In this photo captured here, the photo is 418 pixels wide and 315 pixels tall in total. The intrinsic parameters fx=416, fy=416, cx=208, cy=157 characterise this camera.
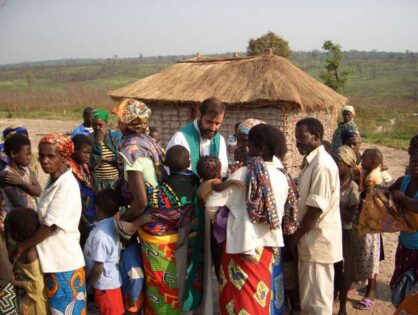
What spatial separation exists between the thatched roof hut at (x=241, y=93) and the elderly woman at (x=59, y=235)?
251 inches

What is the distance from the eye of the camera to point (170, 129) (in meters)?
10.3

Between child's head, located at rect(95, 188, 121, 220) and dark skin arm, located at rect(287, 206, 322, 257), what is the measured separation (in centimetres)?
126

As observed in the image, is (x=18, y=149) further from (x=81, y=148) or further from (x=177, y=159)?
(x=177, y=159)

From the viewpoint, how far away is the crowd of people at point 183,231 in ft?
8.55

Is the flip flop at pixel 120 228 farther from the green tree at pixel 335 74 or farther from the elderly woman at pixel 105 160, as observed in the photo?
the green tree at pixel 335 74

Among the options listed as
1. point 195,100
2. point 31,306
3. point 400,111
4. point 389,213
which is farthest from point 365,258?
point 400,111

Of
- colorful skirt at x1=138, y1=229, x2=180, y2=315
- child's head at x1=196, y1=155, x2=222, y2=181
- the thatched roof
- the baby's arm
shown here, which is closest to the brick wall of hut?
the thatched roof

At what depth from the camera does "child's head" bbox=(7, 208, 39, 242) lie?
2.58 metres

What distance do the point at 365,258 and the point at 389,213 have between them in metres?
1.06

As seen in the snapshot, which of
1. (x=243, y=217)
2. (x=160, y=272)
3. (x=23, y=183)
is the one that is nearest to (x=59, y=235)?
(x=160, y=272)

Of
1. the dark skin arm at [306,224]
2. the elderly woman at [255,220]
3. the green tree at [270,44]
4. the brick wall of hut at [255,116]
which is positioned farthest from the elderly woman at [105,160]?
the green tree at [270,44]

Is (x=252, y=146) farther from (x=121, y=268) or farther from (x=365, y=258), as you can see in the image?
(x=365, y=258)

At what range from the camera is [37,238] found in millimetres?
2555

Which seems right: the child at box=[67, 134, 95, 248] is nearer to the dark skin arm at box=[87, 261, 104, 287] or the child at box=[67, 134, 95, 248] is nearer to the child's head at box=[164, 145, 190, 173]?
the dark skin arm at box=[87, 261, 104, 287]
